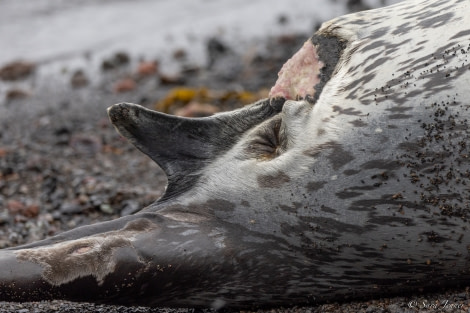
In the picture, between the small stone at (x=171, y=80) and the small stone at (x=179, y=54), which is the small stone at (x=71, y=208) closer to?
the small stone at (x=171, y=80)

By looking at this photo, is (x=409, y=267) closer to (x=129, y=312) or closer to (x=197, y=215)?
(x=197, y=215)

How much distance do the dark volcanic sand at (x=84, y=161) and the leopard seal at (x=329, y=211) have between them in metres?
0.18

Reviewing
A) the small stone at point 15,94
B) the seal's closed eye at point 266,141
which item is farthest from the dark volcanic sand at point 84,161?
the seal's closed eye at point 266,141

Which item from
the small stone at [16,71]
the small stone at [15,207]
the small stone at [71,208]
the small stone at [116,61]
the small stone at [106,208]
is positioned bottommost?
the small stone at [106,208]

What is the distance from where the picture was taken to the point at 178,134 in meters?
3.51

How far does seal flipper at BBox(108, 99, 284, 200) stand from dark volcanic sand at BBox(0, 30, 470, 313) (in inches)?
27.8

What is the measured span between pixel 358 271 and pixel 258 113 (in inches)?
39.4

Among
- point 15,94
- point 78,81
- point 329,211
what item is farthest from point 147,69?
point 329,211

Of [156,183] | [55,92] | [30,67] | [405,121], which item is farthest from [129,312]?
[30,67]

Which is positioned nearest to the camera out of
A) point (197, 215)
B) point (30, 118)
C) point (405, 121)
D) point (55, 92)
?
point (405, 121)

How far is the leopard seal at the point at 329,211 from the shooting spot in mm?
2838

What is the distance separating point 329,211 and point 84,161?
149 inches

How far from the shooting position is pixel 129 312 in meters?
3.22

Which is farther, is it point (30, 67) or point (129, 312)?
point (30, 67)
